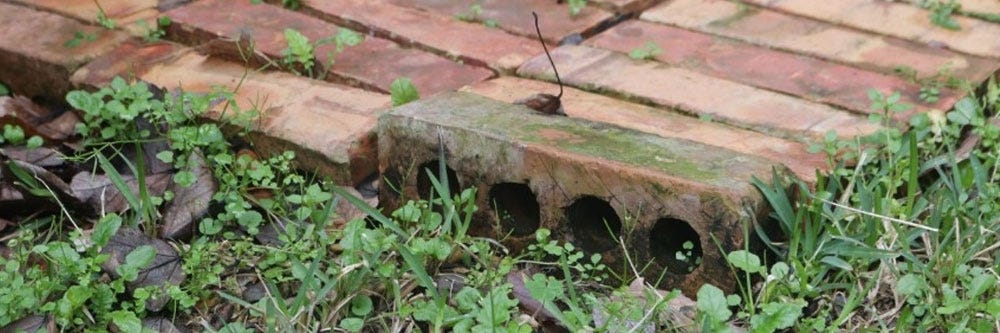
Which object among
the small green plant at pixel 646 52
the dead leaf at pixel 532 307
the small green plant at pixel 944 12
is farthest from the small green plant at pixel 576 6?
the dead leaf at pixel 532 307

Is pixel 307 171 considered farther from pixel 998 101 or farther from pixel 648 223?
pixel 998 101

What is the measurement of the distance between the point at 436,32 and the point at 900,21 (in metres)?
1.12

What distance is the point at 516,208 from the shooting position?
2703 millimetres

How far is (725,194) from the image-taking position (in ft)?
7.82

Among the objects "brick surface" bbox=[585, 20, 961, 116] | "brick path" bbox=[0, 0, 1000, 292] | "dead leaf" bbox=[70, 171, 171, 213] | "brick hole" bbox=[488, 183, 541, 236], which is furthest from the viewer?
"brick surface" bbox=[585, 20, 961, 116]

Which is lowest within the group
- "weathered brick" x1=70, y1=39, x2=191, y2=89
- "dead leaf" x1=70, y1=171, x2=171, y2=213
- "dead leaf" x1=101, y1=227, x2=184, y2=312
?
"dead leaf" x1=70, y1=171, x2=171, y2=213

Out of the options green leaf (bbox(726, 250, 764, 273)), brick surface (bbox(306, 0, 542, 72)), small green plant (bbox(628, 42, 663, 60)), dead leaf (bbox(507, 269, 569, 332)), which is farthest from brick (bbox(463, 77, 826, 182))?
dead leaf (bbox(507, 269, 569, 332))

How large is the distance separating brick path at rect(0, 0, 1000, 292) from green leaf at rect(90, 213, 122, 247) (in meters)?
0.46

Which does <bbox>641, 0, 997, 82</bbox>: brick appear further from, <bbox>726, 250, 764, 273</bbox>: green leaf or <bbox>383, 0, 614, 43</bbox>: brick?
<bbox>726, 250, 764, 273</bbox>: green leaf

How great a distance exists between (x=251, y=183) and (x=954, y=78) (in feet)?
4.94

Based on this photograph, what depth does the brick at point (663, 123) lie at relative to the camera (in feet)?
9.32

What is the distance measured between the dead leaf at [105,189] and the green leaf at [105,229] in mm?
244

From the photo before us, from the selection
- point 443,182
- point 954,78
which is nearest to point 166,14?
point 443,182

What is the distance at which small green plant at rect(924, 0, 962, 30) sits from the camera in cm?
354
